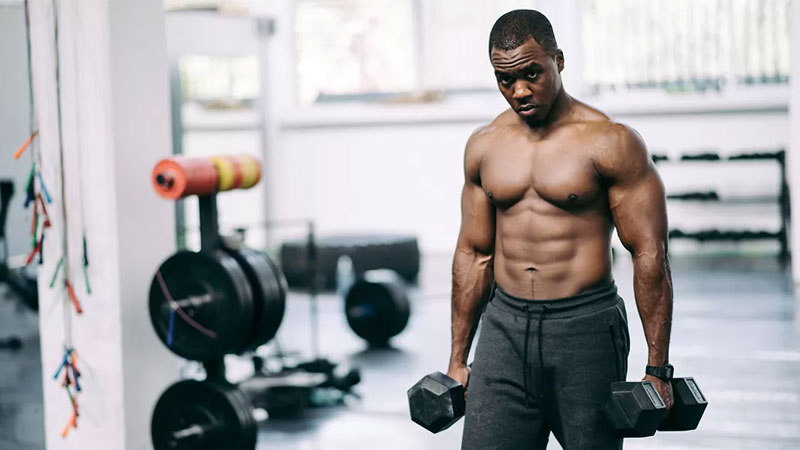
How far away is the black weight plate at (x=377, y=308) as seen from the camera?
614cm

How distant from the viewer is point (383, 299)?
6.15m

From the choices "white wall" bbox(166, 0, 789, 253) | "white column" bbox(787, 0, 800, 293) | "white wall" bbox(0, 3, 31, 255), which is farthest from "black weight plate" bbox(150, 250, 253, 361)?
"white wall" bbox(166, 0, 789, 253)

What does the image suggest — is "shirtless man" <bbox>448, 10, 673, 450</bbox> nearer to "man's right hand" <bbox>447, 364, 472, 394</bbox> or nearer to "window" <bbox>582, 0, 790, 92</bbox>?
"man's right hand" <bbox>447, 364, 472, 394</bbox>

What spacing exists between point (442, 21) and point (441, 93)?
77 centimetres

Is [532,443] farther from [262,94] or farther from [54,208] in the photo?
[262,94]

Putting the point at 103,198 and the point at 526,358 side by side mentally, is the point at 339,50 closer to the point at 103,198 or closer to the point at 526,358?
the point at 103,198

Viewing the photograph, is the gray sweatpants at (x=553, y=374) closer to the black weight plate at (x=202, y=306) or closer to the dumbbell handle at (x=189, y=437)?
the black weight plate at (x=202, y=306)

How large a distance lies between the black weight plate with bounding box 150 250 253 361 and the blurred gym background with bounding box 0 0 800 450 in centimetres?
18

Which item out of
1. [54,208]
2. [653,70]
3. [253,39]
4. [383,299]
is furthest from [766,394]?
[253,39]

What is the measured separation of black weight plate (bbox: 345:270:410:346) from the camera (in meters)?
6.14

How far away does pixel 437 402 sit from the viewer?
2557 mm

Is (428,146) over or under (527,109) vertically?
under

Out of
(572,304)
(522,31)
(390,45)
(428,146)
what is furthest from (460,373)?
(390,45)

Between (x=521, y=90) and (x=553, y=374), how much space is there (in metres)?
0.67
